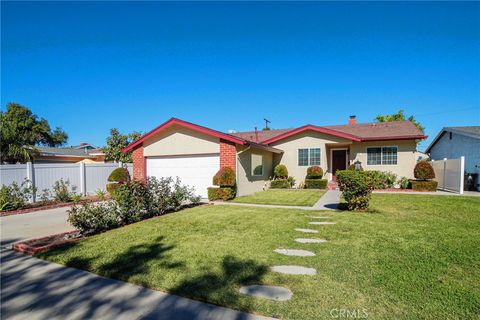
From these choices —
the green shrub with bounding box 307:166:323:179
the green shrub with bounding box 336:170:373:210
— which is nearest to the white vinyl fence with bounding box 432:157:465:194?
the green shrub with bounding box 307:166:323:179

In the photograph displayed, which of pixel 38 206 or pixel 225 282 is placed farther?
pixel 38 206

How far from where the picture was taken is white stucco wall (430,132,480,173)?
16422mm

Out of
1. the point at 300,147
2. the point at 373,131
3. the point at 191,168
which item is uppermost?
the point at 373,131

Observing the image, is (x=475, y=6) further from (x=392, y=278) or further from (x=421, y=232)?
(x=392, y=278)

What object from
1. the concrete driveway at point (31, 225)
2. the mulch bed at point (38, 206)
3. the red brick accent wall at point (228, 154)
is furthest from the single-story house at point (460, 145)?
the mulch bed at point (38, 206)

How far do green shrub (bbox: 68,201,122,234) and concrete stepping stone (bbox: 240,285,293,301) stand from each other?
4576mm

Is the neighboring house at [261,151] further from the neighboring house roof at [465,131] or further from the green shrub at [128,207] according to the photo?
the green shrub at [128,207]

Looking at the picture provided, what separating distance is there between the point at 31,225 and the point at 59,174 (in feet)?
21.0

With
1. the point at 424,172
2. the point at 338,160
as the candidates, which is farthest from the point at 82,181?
the point at 424,172

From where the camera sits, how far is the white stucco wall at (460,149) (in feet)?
53.9

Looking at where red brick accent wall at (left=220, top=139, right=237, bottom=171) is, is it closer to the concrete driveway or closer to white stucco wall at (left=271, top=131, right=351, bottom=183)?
the concrete driveway

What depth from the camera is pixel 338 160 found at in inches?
763

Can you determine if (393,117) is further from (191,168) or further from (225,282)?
(225,282)

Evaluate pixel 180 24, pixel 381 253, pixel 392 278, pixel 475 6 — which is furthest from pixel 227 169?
pixel 475 6
